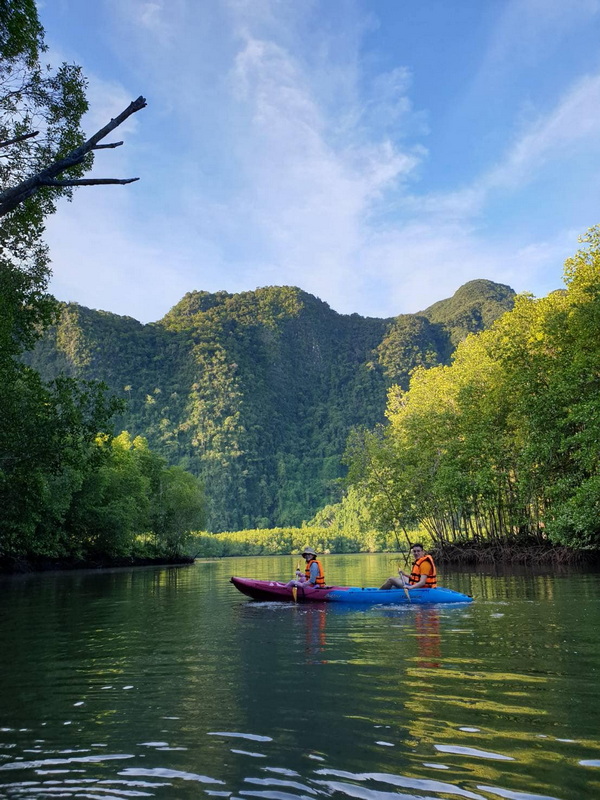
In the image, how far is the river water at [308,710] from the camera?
12.6 feet

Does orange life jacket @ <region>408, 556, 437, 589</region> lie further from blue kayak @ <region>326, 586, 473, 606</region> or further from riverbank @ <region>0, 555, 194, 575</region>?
riverbank @ <region>0, 555, 194, 575</region>

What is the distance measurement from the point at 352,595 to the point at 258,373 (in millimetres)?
158056

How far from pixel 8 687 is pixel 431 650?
200 inches

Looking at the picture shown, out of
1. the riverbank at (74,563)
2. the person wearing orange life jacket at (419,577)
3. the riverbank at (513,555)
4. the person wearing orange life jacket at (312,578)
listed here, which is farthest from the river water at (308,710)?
the riverbank at (74,563)

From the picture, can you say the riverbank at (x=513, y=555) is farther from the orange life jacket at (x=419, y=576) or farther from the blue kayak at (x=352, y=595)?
the blue kayak at (x=352, y=595)

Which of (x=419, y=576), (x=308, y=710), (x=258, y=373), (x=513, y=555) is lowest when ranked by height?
(x=308, y=710)

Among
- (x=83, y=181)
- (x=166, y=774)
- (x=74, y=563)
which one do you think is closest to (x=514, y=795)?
(x=166, y=774)

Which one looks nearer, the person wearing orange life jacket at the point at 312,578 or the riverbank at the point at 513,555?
the person wearing orange life jacket at the point at 312,578

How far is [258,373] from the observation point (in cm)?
17175

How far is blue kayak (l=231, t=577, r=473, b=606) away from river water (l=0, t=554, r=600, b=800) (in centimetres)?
228

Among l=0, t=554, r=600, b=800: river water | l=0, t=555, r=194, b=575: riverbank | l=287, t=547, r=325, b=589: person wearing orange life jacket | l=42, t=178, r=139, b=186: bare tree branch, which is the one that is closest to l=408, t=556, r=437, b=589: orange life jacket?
l=287, t=547, r=325, b=589: person wearing orange life jacket

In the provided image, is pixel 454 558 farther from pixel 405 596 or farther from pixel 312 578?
pixel 405 596

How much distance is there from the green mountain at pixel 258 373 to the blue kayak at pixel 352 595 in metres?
113

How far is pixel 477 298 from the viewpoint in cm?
18250
